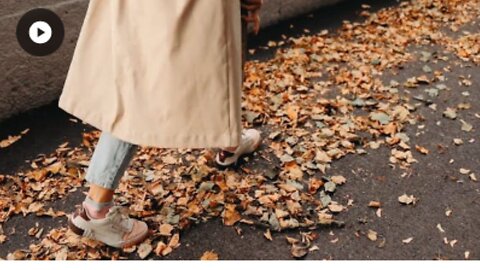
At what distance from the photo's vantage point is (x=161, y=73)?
234 centimetres

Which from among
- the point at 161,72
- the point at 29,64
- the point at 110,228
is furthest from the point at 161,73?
the point at 29,64

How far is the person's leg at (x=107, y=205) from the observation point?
104 inches

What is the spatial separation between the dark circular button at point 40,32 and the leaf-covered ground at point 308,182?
2.04 feet

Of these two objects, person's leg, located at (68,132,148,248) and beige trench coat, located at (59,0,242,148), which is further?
person's leg, located at (68,132,148,248)

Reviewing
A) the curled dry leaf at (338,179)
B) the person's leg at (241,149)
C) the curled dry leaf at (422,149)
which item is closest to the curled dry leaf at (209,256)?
the person's leg at (241,149)

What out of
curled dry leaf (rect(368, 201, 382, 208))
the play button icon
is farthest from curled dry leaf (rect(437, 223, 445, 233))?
the play button icon

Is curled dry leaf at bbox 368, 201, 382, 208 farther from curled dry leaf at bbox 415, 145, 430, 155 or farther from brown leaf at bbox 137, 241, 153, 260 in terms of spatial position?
brown leaf at bbox 137, 241, 153, 260

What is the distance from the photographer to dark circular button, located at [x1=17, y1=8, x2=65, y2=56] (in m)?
3.94

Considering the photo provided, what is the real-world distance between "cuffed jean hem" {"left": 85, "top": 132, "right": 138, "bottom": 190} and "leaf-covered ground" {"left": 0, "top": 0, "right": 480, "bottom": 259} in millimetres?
486

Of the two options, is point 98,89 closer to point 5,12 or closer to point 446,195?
point 5,12

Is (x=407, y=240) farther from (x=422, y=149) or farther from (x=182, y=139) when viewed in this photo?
(x=182, y=139)

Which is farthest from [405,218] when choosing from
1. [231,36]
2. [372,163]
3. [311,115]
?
[231,36]

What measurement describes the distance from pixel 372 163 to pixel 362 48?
83.8 inches

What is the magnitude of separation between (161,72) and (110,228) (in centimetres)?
99
